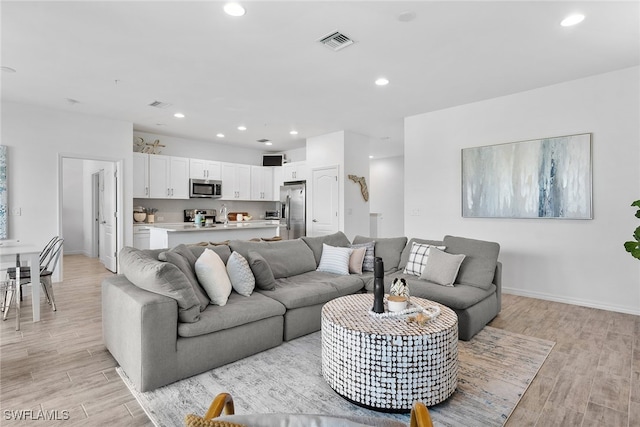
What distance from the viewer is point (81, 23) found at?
2742 mm

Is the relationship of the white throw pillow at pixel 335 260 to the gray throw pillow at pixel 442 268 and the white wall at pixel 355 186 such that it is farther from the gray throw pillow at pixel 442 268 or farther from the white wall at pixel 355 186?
the white wall at pixel 355 186

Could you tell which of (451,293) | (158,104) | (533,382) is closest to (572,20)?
(451,293)

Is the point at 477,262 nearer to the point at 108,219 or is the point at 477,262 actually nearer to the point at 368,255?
the point at 368,255

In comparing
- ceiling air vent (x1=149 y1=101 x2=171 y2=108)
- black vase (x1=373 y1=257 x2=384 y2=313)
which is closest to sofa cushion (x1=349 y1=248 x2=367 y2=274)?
black vase (x1=373 y1=257 x2=384 y2=313)

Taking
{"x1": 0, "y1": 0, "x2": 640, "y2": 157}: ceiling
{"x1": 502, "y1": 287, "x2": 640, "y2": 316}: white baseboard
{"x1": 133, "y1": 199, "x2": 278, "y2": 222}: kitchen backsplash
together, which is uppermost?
{"x1": 0, "y1": 0, "x2": 640, "y2": 157}: ceiling

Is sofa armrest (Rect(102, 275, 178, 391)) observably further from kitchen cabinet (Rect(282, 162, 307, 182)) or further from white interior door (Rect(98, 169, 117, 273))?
kitchen cabinet (Rect(282, 162, 307, 182))

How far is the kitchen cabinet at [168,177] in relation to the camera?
6461mm

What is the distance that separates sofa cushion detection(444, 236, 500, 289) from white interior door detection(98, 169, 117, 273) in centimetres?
573

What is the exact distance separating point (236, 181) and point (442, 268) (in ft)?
18.6

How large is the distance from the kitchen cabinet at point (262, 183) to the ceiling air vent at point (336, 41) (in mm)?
5275

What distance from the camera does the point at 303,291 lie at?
3.00 metres

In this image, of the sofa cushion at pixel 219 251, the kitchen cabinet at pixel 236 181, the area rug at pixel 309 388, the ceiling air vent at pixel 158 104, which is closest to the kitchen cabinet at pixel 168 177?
the kitchen cabinet at pixel 236 181

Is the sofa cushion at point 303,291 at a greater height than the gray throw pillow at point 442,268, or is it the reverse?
the gray throw pillow at point 442,268

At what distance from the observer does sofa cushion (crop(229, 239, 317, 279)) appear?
347 centimetres
